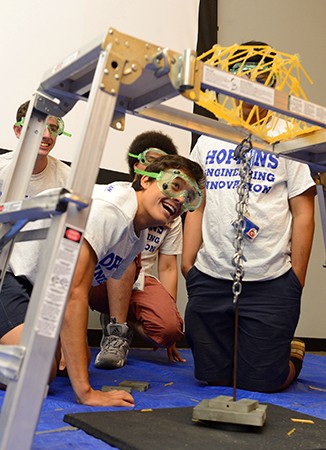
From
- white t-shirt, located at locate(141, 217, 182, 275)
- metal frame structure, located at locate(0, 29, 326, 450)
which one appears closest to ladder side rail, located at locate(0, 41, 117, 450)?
metal frame structure, located at locate(0, 29, 326, 450)

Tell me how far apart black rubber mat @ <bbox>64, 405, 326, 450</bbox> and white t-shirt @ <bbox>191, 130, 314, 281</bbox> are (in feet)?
2.51

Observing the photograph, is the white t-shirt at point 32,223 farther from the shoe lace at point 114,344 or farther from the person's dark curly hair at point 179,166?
the shoe lace at point 114,344

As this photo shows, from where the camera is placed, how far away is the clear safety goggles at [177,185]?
1796 millimetres

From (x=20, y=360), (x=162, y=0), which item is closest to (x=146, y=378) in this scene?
(x=20, y=360)

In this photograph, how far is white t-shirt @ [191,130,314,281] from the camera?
2.25 meters

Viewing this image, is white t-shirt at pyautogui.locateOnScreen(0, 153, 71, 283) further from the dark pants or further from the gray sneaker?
the dark pants

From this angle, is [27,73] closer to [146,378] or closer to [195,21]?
[195,21]

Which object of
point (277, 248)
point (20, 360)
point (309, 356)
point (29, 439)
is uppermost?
point (277, 248)

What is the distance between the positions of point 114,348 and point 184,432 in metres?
1.07

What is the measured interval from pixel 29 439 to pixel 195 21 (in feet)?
10.7

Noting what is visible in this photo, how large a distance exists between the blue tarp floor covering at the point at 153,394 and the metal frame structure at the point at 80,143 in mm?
342

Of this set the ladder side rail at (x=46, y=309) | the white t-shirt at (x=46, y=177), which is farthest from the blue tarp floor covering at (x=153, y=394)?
the white t-shirt at (x=46, y=177)

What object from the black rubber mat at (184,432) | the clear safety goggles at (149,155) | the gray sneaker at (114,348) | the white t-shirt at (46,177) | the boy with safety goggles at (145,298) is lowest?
the black rubber mat at (184,432)

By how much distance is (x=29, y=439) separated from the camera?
961 millimetres
